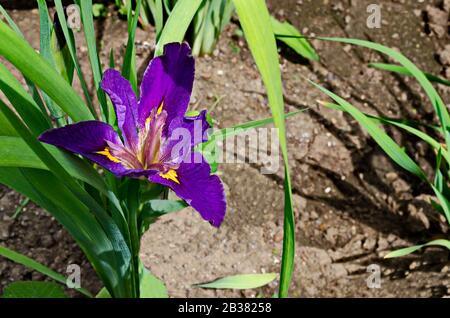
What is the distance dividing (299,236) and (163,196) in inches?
27.1

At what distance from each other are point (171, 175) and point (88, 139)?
0.14 metres

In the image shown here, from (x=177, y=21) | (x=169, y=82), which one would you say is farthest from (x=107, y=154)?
(x=177, y=21)

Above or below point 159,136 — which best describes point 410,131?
above

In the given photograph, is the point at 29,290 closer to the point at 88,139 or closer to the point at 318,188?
the point at 88,139

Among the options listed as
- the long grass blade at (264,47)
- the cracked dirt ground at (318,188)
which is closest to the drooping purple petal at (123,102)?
the long grass blade at (264,47)

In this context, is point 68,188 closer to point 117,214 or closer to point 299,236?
point 117,214

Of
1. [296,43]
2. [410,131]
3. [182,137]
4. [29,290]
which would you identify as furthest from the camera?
[296,43]

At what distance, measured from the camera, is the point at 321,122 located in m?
2.01

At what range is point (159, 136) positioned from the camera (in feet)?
3.24

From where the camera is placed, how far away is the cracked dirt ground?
1.66 m

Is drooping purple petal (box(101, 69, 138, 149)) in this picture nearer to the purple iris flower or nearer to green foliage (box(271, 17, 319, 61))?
the purple iris flower

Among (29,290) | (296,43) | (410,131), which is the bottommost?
(29,290)

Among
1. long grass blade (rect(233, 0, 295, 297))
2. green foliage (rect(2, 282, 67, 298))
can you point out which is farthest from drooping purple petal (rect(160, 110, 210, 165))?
green foliage (rect(2, 282, 67, 298))

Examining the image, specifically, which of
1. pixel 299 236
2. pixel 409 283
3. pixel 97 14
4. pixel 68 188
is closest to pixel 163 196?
pixel 68 188
